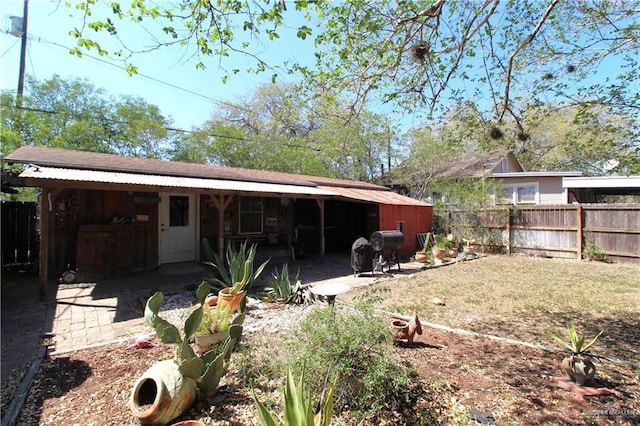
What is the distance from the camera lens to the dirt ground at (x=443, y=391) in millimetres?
2338

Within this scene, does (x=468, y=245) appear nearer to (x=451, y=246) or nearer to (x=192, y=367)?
(x=451, y=246)

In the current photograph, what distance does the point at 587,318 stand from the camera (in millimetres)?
4602

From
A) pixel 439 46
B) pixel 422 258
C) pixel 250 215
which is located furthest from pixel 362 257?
pixel 439 46

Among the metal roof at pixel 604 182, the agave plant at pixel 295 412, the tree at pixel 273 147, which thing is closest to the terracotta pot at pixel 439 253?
the metal roof at pixel 604 182

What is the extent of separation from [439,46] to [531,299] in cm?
466

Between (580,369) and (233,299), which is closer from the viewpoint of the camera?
(580,369)

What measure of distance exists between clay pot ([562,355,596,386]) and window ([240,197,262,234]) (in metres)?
8.46

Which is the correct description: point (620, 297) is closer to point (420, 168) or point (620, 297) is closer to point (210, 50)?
point (210, 50)

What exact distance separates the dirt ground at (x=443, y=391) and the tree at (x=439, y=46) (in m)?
3.24

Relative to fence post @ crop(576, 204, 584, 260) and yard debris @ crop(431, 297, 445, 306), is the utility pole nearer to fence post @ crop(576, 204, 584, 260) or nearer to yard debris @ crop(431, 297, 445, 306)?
yard debris @ crop(431, 297, 445, 306)

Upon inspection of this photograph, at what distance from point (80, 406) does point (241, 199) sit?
24.7ft

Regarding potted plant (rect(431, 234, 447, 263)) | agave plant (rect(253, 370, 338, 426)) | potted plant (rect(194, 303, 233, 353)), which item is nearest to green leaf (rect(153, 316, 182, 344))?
potted plant (rect(194, 303, 233, 353))

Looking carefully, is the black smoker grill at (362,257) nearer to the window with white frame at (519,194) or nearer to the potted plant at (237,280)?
the potted plant at (237,280)

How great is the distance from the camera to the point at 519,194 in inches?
595
